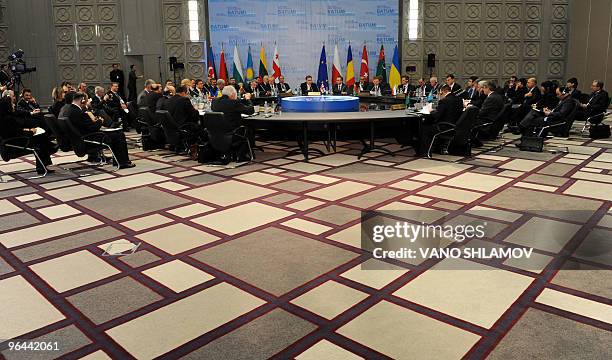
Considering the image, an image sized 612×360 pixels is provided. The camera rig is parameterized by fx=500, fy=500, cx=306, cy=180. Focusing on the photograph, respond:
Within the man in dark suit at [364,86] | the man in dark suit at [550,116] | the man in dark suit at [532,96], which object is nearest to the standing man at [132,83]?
the man in dark suit at [364,86]

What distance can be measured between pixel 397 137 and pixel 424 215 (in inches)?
179

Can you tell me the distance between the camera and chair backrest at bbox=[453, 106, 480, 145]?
7.45 meters

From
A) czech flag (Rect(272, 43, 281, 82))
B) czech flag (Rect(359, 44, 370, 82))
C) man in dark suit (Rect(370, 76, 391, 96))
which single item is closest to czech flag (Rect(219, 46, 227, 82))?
czech flag (Rect(272, 43, 281, 82))

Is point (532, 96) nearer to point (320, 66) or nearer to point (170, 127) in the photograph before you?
point (320, 66)

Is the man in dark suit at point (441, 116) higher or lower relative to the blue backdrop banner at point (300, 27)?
lower

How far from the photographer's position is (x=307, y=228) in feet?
15.9

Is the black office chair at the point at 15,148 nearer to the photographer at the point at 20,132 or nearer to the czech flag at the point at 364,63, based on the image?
the photographer at the point at 20,132

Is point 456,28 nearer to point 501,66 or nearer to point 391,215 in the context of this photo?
point 501,66

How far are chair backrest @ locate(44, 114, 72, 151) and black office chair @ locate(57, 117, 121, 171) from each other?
0.14 ft

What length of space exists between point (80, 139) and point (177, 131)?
1.53 m

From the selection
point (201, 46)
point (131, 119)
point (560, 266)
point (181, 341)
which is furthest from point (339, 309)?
point (201, 46)

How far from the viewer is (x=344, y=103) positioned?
30.2ft

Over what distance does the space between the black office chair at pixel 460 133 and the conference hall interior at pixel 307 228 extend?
0.04m

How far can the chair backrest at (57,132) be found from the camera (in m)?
7.29
